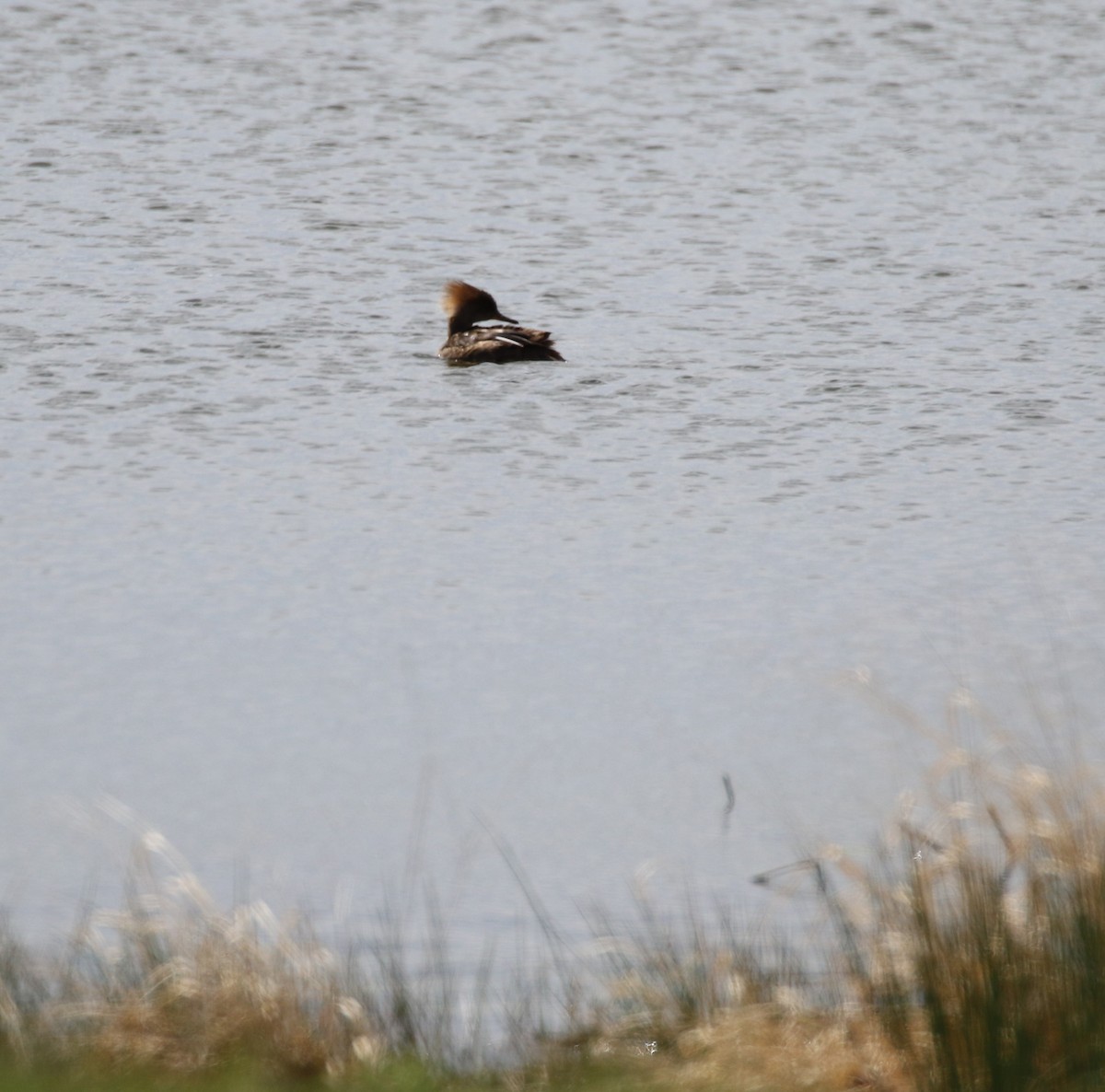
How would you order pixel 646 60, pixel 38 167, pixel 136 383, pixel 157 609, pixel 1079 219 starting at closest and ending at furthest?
pixel 157 609 < pixel 136 383 < pixel 1079 219 < pixel 38 167 < pixel 646 60

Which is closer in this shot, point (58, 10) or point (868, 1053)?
point (868, 1053)

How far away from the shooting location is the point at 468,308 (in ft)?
46.0

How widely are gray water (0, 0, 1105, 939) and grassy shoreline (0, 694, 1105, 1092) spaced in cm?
58

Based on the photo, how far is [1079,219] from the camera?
56.1 feet

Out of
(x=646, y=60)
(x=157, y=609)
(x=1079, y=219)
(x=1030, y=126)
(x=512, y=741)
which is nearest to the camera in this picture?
(x=512, y=741)

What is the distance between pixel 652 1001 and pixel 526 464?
574 centimetres

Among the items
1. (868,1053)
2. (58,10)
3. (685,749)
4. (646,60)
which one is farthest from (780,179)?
(868,1053)

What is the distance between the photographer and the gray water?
7398mm

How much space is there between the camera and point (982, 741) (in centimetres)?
779

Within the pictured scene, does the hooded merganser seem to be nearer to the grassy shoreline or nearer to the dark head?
the dark head

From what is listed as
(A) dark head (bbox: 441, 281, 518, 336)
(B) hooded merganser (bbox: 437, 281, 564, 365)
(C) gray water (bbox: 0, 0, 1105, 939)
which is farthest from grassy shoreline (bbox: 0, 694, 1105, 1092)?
(A) dark head (bbox: 441, 281, 518, 336)

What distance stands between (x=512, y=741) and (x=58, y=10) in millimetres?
19569

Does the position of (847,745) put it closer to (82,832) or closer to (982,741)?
(982,741)

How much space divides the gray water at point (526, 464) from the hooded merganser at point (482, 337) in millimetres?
170
